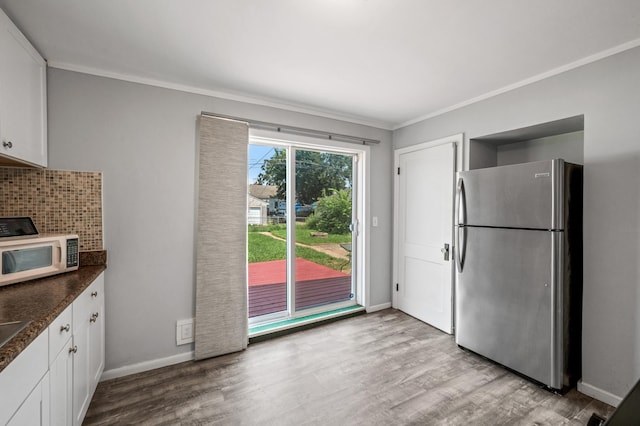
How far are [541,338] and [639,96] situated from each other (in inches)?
68.7

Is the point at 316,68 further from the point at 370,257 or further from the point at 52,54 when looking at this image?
the point at 370,257

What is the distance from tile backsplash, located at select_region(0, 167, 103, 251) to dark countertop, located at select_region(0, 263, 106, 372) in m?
0.40

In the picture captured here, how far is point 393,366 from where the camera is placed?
7.85 ft

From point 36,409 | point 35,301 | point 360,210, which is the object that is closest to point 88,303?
point 35,301

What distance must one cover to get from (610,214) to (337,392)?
89.4 inches

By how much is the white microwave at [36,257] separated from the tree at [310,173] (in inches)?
64.1

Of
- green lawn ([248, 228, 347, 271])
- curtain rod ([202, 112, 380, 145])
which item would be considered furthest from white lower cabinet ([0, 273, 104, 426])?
curtain rod ([202, 112, 380, 145])

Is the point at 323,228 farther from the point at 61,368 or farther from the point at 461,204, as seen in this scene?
the point at 61,368

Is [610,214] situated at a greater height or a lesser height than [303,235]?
greater

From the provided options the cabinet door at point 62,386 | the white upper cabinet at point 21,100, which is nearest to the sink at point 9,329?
the cabinet door at point 62,386

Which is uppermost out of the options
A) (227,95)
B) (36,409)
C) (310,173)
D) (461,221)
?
(227,95)

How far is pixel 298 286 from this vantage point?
3342mm

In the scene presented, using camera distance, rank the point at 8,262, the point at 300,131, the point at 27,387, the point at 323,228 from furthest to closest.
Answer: the point at 323,228
the point at 300,131
the point at 8,262
the point at 27,387

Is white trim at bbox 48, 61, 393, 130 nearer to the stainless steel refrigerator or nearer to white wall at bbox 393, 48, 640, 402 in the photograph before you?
the stainless steel refrigerator
